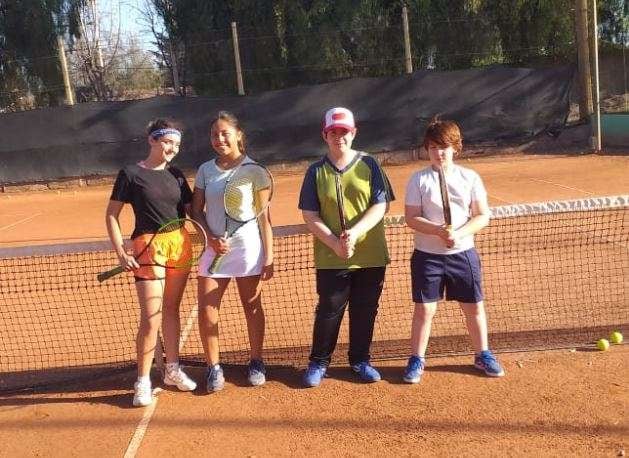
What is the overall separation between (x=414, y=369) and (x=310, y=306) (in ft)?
5.76

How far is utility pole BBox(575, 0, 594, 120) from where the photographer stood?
564 inches

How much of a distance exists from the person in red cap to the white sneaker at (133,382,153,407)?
0.91 metres

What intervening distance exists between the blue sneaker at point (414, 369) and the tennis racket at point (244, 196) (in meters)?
1.22

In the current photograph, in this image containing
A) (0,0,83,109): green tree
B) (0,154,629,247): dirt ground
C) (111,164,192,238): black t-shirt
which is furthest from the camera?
(0,0,83,109): green tree

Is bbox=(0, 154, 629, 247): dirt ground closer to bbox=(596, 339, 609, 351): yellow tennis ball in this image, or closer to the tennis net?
the tennis net

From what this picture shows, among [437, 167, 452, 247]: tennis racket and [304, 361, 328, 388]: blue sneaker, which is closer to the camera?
[437, 167, 452, 247]: tennis racket


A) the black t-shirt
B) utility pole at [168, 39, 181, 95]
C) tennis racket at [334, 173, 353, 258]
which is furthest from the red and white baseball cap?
utility pole at [168, 39, 181, 95]

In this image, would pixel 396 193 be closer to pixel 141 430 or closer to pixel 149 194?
pixel 149 194

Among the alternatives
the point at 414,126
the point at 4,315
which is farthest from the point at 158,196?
the point at 414,126

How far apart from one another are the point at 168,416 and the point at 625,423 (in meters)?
2.33

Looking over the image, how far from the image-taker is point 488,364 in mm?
3654

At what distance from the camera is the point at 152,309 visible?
3498mm

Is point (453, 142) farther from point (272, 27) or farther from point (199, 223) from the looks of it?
point (272, 27)

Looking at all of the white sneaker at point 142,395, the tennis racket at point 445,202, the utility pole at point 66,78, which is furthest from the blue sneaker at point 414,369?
the utility pole at point 66,78
